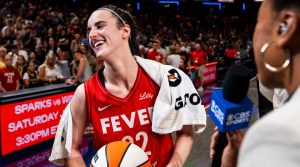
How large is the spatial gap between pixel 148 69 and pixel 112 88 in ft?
0.73

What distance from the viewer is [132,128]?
2242 mm

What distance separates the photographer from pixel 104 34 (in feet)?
7.45

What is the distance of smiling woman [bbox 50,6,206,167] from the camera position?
2.23 meters

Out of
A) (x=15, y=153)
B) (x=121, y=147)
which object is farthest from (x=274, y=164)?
(x=15, y=153)

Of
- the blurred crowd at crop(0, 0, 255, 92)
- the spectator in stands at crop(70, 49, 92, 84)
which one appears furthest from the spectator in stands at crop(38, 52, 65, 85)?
the spectator in stands at crop(70, 49, 92, 84)

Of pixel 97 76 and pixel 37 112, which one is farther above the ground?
pixel 97 76

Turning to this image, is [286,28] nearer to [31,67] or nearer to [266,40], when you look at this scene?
[266,40]

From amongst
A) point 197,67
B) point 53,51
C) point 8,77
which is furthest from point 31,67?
point 197,67

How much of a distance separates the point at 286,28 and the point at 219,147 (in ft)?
1.86

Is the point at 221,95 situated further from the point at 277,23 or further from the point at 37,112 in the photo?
the point at 37,112

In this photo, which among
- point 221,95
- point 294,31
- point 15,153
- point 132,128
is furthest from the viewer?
point 15,153

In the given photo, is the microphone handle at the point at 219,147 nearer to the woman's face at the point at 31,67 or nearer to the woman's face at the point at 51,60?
the woman's face at the point at 51,60

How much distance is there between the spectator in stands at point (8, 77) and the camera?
753cm

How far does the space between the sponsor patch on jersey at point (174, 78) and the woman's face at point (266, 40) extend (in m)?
1.26
